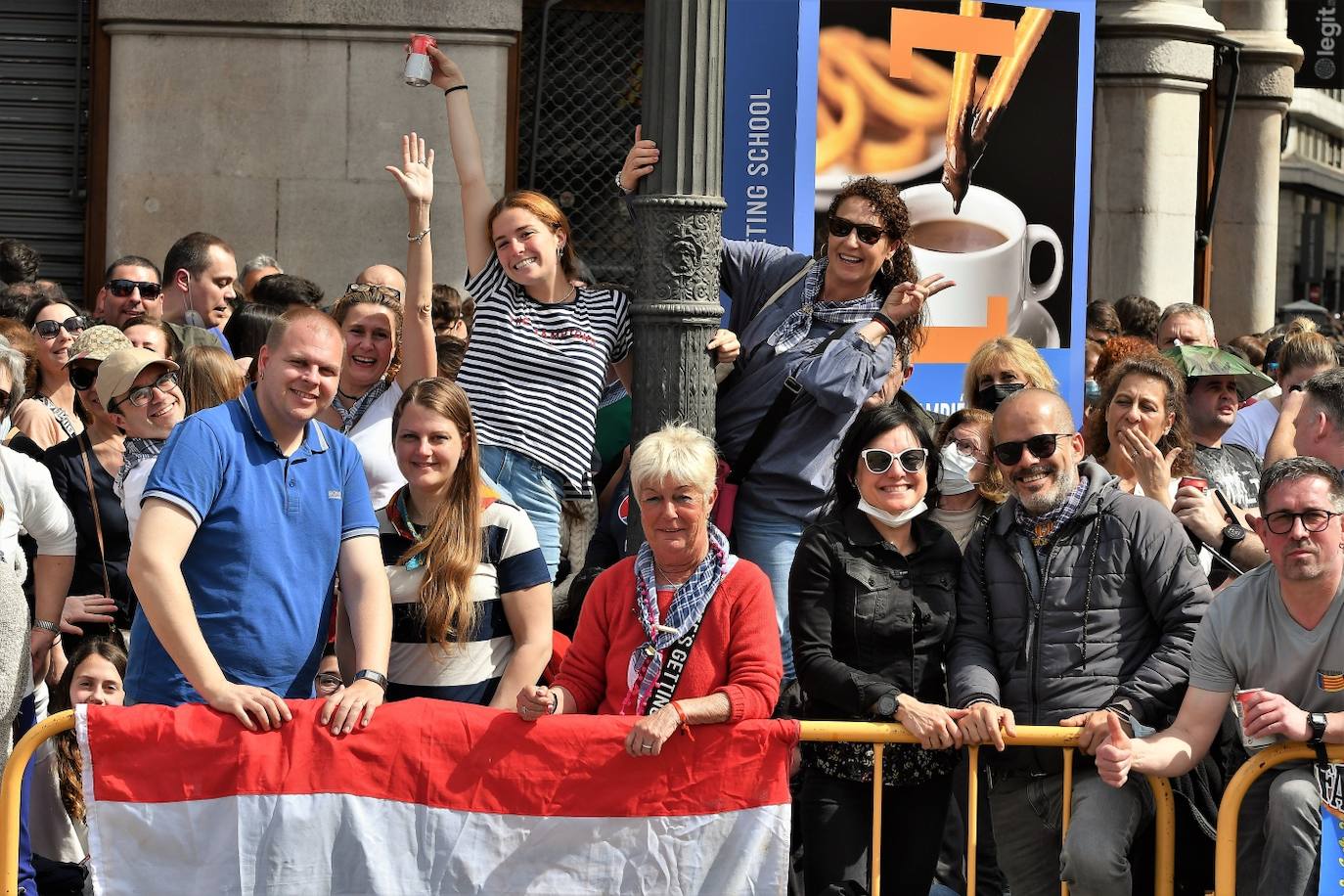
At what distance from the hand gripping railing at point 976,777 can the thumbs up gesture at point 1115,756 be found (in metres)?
0.09

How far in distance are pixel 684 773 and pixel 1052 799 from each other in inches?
40.6

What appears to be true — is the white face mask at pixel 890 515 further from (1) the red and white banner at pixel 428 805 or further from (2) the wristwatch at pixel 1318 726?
(2) the wristwatch at pixel 1318 726

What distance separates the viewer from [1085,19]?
8.98 metres

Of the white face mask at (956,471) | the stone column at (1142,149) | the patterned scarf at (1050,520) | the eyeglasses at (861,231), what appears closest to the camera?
the patterned scarf at (1050,520)

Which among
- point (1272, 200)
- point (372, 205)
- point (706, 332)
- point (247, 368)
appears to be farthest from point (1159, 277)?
point (706, 332)

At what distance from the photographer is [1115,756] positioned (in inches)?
180

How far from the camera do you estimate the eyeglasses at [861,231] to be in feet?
18.9

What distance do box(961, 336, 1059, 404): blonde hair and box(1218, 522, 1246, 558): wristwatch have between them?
38.8 inches

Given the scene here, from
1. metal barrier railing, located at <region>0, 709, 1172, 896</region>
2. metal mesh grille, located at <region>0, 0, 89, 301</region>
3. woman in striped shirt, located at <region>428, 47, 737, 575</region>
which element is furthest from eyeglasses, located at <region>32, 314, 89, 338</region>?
metal barrier railing, located at <region>0, 709, 1172, 896</region>

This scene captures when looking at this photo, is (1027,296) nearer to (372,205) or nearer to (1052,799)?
(372,205)

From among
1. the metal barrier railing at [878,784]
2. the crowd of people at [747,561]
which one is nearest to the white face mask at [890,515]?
the crowd of people at [747,561]

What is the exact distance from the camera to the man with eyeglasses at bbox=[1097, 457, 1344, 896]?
455 centimetres

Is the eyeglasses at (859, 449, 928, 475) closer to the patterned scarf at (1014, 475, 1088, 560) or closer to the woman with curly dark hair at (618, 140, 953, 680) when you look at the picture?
the patterned scarf at (1014, 475, 1088, 560)

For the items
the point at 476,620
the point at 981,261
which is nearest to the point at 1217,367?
the point at 981,261
